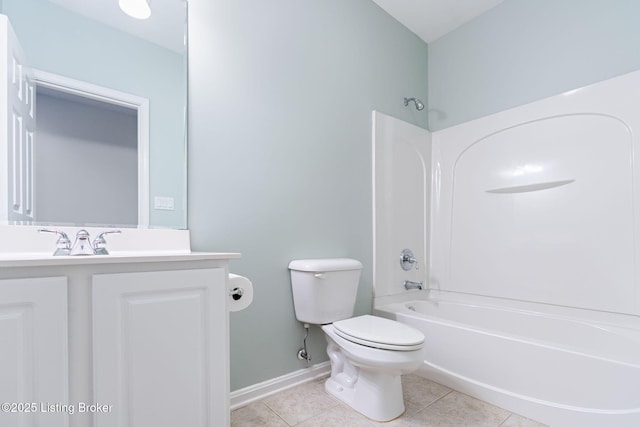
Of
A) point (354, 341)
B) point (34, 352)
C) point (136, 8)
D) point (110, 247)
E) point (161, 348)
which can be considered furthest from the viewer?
point (354, 341)

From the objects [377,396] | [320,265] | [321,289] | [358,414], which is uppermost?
[320,265]

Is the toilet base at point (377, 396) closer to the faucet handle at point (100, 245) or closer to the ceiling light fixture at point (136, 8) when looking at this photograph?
the faucet handle at point (100, 245)

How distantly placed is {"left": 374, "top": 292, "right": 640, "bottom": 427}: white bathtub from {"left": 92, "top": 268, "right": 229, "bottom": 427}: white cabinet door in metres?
1.28

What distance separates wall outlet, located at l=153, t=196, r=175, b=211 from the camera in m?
1.43

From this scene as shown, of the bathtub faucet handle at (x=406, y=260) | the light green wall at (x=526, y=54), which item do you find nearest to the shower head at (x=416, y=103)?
the light green wall at (x=526, y=54)

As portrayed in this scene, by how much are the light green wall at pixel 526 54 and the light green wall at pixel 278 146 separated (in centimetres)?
68

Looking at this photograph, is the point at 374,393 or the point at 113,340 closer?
the point at 113,340

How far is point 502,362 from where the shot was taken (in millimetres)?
1588

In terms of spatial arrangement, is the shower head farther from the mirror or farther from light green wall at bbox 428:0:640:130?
the mirror

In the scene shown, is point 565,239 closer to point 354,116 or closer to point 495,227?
point 495,227

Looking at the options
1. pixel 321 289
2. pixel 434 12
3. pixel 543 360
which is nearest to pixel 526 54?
pixel 434 12

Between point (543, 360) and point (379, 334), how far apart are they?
756 millimetres

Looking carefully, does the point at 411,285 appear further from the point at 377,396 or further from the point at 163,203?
the point at 163,203

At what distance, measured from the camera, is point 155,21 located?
1.45 metres
